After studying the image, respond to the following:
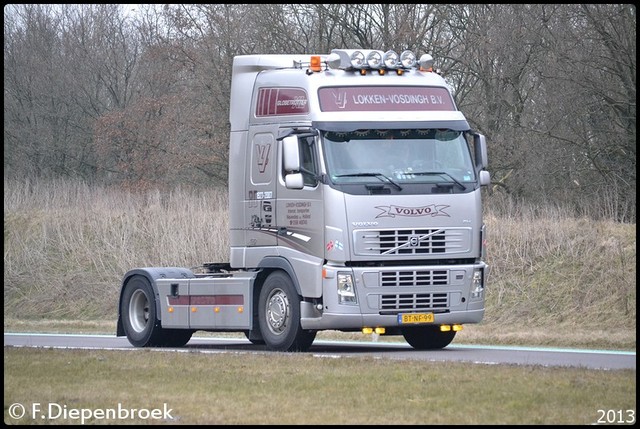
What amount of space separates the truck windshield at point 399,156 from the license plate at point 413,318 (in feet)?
5.89

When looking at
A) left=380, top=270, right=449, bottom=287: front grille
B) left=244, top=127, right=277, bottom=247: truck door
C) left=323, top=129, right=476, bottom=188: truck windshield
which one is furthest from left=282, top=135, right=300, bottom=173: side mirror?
left=380, top=270, right=449, bottom=287: front grille

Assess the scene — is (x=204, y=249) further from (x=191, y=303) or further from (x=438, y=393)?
(x=438, y=393)

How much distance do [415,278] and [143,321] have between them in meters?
5.39

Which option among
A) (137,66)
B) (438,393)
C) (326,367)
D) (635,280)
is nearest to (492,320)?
(635,280)

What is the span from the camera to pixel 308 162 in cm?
1672

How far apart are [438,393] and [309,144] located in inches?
231

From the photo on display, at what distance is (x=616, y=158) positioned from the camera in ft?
103

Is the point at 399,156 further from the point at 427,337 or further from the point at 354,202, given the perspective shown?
the point at 427,337

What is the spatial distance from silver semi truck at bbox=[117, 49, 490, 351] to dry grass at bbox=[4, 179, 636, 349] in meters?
3.78

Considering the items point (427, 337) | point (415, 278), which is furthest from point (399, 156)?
point (427, 337)

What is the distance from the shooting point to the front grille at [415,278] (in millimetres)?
16594

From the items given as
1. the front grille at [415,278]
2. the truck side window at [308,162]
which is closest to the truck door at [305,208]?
the truck side window at [308,162]

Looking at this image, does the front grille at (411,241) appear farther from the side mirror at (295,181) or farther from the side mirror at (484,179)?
the side mirror at (295,181)

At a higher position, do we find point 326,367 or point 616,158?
point 616,158
